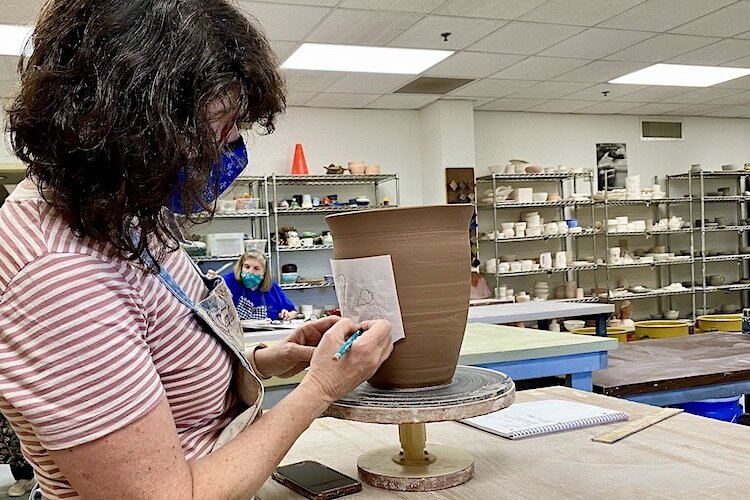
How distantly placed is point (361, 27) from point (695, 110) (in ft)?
16.4

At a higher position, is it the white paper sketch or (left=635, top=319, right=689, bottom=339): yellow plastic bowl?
the white paper sketch

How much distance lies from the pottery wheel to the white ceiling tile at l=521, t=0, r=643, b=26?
11.2 ft

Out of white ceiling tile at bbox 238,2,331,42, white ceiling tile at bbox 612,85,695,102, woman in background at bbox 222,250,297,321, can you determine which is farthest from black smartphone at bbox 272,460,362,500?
white ceiling tile at bbox 612,85,695,102

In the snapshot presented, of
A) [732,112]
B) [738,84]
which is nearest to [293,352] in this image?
[738,84]

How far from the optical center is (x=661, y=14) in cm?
451

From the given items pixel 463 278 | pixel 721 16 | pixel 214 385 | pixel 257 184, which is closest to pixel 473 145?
pixel 257 184

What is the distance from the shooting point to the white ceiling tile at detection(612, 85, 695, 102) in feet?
21.8

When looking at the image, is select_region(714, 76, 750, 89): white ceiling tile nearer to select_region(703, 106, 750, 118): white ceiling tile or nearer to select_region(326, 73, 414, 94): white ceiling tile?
select_region(703, 106, 750, 118): white ceiling tile

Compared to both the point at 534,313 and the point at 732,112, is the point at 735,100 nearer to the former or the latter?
the point at 732,112

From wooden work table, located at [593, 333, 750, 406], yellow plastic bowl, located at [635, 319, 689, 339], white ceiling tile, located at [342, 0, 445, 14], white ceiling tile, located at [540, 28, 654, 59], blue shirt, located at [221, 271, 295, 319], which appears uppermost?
white ceiling tile, located at [342, 0, 445, 14]

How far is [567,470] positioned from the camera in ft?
4.17

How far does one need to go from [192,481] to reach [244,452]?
83mm

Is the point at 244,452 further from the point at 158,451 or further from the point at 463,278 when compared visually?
the point at 463,278

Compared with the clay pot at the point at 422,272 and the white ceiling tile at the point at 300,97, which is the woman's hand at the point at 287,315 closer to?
the white ceiling tile at the point at 300,97
